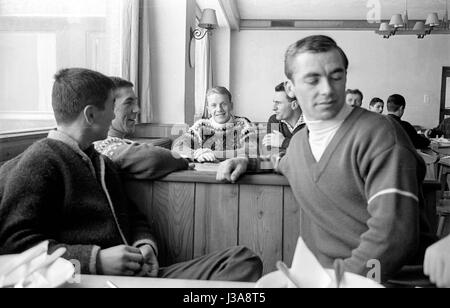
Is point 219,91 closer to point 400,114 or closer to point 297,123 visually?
point 297,123

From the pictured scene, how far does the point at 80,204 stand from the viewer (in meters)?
0.90

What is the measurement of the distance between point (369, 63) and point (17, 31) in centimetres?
70

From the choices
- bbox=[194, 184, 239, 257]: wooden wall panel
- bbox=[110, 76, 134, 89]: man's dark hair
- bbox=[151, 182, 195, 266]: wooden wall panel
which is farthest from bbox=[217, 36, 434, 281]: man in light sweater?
bbox=[110, 76, 134, 89]: man's dark hair

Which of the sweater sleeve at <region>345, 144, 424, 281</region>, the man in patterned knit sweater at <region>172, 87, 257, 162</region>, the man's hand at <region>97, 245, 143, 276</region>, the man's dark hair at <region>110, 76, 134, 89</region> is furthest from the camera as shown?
the man's dark hair at <region>110, 76, 134, 89</region>

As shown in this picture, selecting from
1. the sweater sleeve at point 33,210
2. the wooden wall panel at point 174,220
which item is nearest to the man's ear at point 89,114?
the sweater sleeve at point 33,210

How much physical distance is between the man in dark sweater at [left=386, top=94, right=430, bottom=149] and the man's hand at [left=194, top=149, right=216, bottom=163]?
0.53m

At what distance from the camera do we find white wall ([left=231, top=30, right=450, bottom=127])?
0.77 m

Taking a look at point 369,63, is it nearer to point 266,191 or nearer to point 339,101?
point 339,101

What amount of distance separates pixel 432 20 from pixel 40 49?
2.68 ft

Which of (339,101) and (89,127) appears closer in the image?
(339,101)

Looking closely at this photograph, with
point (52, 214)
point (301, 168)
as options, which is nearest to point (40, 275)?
point (52, 214)

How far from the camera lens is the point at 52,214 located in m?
0.87

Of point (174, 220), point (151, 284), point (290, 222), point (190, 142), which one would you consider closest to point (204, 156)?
point (190, 142)

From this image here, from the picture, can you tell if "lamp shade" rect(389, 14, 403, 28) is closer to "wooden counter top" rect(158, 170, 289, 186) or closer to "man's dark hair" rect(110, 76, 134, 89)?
Answer: "wooden counter top" rect(158, 170, 289, 186)
